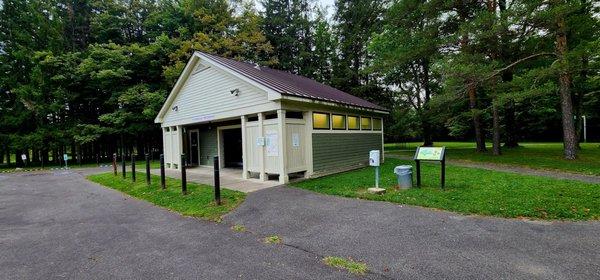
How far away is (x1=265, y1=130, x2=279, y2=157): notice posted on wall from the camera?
29.6 ft

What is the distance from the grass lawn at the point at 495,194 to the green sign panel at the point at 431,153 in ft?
2.57

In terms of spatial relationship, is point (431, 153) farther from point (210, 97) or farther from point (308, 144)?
point (210, 97)

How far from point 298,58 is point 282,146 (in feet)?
76.7

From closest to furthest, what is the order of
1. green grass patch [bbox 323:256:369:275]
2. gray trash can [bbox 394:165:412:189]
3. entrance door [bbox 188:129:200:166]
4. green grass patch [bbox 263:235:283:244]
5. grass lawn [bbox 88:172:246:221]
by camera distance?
green grass patch [bbox 323:256:369:275] < green grass patch [bbox 263:235:283:244] < grass lawn [bbox 88:172:246:221] < gray trash can [bbox 394:165:412:189] < entrance door [bbox 188:129:200:166]

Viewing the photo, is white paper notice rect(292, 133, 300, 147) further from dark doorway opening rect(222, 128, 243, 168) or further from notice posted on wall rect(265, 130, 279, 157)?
dark doorway opening rect(222, 128, 243, 168)

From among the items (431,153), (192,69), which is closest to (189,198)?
(431,153)

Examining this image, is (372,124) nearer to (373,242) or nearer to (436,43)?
(436,43)

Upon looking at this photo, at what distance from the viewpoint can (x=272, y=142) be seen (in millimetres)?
9133

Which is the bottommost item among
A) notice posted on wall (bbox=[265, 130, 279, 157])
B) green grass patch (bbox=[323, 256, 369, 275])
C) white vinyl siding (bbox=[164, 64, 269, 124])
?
green grass patch (bbox=[323, 256, 369, 275])

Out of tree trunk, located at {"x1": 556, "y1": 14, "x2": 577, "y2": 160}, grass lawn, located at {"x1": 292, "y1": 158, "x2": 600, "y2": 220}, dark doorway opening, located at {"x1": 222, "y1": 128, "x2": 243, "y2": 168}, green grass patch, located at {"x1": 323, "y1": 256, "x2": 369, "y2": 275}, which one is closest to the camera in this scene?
green grass patch, located at {"x1": 323, "y1": 256, "x2": 369, "y2": 275}

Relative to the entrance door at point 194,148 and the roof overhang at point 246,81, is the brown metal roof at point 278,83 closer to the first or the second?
the roof overhang at point 246,81

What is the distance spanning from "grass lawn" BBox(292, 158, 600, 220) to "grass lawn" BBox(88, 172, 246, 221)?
2.33 metres

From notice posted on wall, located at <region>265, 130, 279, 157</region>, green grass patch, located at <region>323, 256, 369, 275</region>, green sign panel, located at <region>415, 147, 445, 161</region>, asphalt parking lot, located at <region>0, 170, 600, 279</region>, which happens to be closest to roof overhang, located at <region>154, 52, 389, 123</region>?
notice posted on wall, located at <region>265, 130, 279, 157</region>

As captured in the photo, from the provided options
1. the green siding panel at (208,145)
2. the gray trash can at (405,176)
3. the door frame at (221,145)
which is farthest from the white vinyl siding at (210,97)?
the gray trash can at (405,176)
